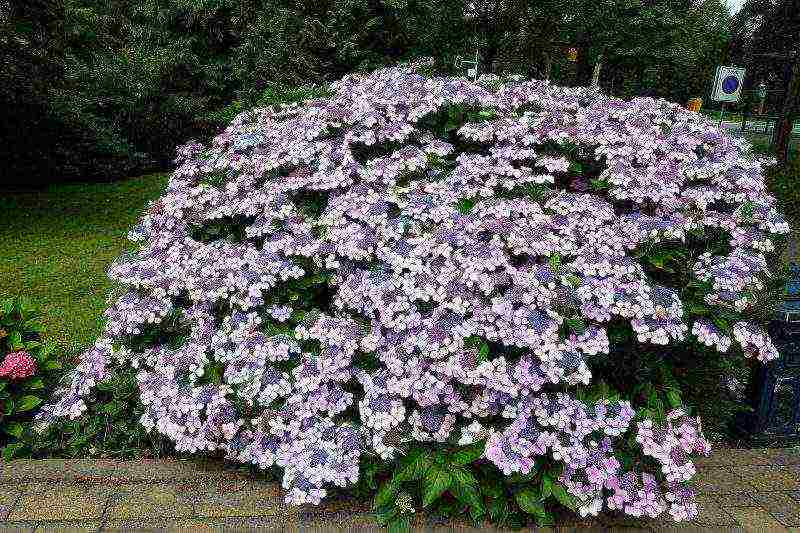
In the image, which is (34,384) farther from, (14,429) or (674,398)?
(674,398)

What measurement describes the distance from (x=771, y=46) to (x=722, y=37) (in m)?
15.1

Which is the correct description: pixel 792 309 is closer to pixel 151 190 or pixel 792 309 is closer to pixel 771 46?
pixel 151 190

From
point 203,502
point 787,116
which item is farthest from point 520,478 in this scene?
point 787,116

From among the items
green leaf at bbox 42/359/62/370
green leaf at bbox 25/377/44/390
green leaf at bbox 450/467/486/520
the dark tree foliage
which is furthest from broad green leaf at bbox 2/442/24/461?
the dark tree foliage

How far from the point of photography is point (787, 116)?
14.6 metres

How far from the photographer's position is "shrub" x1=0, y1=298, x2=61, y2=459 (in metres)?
3.51

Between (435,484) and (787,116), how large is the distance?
14.8 metres

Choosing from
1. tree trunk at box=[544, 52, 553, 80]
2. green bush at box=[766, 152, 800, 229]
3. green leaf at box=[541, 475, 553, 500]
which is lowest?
green bush at box=[766, 152, 800, 229]

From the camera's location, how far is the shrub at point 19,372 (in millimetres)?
3514

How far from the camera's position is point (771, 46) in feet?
137

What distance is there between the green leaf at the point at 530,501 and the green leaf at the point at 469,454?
23cm

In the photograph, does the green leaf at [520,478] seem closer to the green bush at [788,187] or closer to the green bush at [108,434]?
the green bush at [108,434]

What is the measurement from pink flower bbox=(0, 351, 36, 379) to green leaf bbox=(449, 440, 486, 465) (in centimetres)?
224

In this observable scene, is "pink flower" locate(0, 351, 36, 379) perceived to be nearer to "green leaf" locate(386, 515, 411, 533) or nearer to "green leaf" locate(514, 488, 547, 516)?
"green leaf" locate(386, 515, 411, 533)
